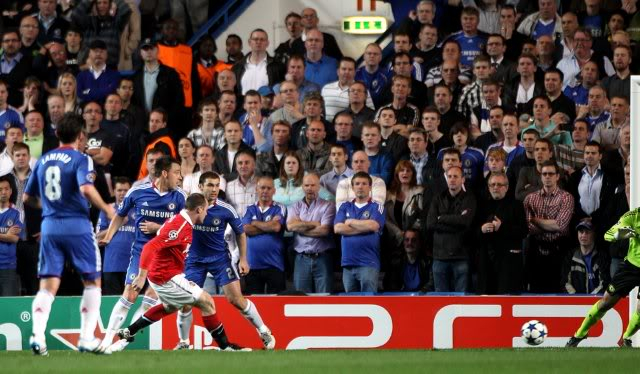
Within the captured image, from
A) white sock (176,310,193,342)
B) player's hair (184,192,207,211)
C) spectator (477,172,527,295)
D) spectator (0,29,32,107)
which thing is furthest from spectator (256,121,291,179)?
spectator (0,29,32,107)

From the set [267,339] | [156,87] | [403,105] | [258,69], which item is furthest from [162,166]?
[258,69]

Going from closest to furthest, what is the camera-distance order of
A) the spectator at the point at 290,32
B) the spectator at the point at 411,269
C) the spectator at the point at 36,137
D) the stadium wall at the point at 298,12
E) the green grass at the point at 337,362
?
the green grass at the point at 337,362
the spectator at the point at 411,269
the spectator at the point at 36,137
the spectator at the point at 290,32
the stadium wall at the point at 298,12

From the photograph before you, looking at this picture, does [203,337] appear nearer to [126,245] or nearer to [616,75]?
[126,245]

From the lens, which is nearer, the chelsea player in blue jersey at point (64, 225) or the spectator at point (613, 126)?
the chelsea player in blue jersey at point (64, 225)

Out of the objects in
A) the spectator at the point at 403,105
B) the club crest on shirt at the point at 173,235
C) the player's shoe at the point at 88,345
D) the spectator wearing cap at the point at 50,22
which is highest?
the spectator wearing cap at the point at 50,22

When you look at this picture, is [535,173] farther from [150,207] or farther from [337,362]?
[337,362]

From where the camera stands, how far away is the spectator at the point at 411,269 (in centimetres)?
1694

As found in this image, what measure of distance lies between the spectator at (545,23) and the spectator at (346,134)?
3624mm

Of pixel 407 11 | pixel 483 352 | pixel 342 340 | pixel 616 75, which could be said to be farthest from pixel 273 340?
pixel 407 11

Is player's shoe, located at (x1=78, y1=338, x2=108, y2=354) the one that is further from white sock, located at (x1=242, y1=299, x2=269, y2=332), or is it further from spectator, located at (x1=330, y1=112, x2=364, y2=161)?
spectator, located at (x1=330, y1=112, x2=364, y2=161)

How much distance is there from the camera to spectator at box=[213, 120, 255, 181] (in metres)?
18.1

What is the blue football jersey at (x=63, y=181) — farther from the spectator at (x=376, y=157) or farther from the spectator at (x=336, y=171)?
the spectator at (x=376, y=157)

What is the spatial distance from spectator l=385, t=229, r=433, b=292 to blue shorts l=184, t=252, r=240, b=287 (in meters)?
2.57

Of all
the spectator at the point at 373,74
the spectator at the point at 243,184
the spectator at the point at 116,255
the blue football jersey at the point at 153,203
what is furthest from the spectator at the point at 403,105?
the blue football jersey at the point at 153,203
